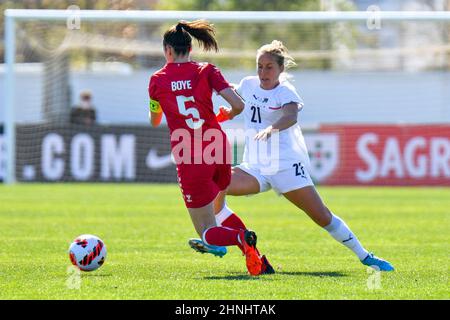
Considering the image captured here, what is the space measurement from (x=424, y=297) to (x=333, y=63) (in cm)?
2319

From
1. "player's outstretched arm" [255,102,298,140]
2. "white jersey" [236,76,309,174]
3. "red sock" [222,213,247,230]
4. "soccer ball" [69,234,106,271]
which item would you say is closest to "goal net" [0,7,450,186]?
"white jersey" [236,76,309,174]

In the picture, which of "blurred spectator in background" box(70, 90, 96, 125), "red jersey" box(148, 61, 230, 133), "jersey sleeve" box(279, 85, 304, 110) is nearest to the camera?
"red jersey" box(148, 61, 230, 133)

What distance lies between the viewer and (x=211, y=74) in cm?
816

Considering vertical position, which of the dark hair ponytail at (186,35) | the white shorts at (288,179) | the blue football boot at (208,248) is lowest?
the blue football boot at (208,248)

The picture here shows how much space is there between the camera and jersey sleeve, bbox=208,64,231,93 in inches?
320

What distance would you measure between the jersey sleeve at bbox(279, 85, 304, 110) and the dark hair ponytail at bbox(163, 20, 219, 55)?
0.84 metres

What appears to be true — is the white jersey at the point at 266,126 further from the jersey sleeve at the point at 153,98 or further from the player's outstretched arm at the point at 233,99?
the jersey sleeve at the point at 153,98

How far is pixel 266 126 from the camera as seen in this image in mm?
9078

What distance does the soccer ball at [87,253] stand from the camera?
28.1 ft

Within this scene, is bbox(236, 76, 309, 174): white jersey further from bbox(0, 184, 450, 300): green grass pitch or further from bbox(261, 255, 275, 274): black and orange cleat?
bbox(0, 184, 450, 300): green grass pitch

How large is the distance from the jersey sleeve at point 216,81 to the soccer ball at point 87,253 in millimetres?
1737

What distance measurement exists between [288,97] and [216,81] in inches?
34.8

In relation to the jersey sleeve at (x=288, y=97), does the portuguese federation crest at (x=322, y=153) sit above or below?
below

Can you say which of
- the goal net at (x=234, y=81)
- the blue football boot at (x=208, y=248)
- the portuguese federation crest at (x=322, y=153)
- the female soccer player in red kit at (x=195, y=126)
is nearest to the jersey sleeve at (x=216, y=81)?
the female soccer player in red kit at (x=195, y=126)
